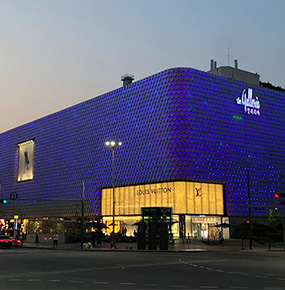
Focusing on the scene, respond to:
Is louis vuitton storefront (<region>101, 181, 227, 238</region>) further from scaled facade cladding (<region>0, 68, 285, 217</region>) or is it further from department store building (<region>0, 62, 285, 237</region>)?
scaled facade cladding (<region>0, 68, 285, 217</region>)

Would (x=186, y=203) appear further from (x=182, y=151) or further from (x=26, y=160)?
(x=26, y=160)

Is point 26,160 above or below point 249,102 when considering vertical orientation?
below

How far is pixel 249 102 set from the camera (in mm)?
88875

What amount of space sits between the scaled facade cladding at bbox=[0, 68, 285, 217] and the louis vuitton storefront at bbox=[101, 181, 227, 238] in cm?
160

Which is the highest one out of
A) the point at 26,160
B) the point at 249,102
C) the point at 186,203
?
the point at 249,102

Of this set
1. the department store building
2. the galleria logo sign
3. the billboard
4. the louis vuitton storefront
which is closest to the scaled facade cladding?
the department store building

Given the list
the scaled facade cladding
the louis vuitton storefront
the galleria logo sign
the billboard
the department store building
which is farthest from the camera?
the billboard

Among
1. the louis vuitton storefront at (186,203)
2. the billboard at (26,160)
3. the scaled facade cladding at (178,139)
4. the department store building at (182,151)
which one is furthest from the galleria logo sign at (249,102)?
the billboard at (26,160)

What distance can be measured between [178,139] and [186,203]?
1147 cm

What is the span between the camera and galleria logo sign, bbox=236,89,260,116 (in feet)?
288

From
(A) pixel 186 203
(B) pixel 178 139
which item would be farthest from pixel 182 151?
(A) pixel 186 203

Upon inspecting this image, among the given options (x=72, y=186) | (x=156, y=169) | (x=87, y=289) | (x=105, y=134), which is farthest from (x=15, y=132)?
(x=87, y=289)

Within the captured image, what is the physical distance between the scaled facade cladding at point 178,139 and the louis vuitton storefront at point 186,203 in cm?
160

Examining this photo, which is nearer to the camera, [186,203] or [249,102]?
[186,203]
